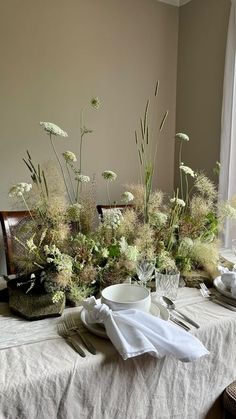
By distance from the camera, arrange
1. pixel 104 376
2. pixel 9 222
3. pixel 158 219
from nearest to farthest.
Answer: pixel 104 376 < pixel 158 219 < pixel 9 222

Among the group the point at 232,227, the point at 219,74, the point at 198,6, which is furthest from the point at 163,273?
the point at 198,6

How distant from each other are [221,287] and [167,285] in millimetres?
209

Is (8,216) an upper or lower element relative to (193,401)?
upper

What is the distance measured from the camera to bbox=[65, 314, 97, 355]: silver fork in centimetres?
80

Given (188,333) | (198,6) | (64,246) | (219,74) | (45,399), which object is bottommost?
(45,399)

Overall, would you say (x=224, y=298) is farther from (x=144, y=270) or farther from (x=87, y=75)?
(x=87, y=75)

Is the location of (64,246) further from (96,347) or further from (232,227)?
(232,227)

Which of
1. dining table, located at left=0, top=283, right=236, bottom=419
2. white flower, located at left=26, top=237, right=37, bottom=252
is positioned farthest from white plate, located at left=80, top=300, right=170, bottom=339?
white flower, located at left=26, top=237, right=37, bottom=252

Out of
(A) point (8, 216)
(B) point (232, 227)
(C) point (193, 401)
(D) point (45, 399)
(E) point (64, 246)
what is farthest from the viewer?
(B) point (232, 227)

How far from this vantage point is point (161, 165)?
2.94m

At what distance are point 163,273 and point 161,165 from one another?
6.32ft

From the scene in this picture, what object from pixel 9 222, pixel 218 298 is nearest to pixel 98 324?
pixel 218 298

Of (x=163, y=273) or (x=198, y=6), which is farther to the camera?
(x=198, y=6)

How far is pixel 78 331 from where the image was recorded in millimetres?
874
